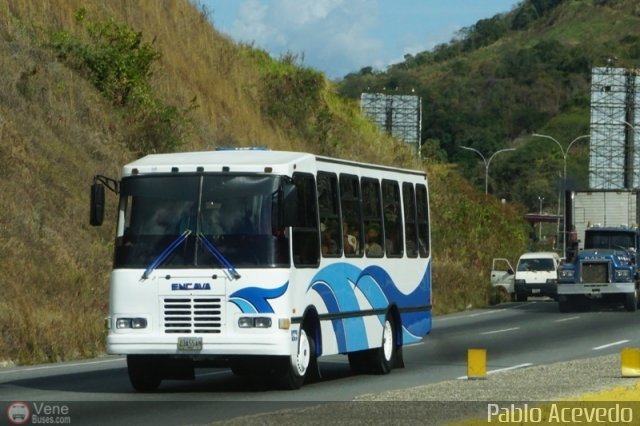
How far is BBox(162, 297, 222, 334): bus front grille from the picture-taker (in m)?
17.7

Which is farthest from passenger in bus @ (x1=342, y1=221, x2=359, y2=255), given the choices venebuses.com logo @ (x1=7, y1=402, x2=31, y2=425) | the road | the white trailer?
the white trailer

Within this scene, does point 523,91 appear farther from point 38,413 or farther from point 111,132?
point 38,413

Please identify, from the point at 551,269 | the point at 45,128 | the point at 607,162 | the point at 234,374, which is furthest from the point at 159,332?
the point at 607,162

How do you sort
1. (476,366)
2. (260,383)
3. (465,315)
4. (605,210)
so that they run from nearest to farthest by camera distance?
(476,366) < (260,383) < (465,315) < (605,210)

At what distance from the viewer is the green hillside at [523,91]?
423 feet

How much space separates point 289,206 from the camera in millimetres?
17844

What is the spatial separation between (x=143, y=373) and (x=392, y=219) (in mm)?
5005

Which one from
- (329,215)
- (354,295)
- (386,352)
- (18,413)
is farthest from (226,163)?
(386,352)

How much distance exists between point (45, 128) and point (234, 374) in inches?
606

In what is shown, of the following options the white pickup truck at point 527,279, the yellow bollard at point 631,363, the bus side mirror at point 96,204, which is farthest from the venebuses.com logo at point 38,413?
the white pickup truck at point 527,279

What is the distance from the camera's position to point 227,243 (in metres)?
17.9

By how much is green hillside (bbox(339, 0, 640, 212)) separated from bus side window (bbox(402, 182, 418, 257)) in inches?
3607

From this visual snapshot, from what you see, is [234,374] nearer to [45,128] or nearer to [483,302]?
A: [45,128]

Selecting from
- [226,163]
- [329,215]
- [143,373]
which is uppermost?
[226,163]
